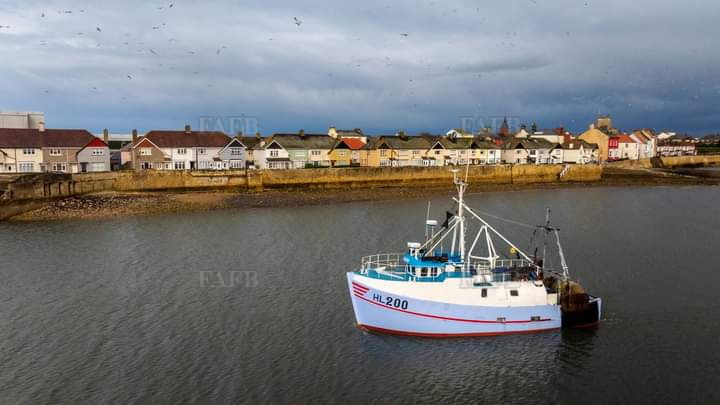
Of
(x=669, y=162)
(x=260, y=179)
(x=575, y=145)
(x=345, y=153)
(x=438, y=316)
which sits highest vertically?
(x=575, y=145)

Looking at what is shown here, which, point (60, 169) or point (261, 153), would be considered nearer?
point (60, 169)

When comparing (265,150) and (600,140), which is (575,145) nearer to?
(600,140)

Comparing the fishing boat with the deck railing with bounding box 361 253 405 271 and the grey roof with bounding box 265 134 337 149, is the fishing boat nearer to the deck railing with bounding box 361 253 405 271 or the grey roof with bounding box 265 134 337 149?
the deck railing with bounding box 361 253 405 271

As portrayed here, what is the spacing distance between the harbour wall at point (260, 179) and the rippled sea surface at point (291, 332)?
9.17 m

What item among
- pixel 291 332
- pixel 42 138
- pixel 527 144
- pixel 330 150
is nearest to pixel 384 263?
pixel 291 332

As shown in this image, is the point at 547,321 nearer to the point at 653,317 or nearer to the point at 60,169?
the point at 653,317

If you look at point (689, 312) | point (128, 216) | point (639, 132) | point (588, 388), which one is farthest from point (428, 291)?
point (639, 132)

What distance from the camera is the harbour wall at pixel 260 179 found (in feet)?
139

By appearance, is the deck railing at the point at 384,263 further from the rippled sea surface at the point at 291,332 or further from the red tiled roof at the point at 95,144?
the red tiled roof at the point at 95,144

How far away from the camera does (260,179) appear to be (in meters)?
54.5

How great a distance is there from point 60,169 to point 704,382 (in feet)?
174

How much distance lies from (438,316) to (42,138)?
47540 mm

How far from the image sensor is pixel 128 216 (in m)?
41.4

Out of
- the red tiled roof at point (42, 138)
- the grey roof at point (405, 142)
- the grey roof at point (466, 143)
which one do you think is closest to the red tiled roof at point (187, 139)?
the red tiled roof at point (42, 138)
